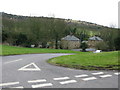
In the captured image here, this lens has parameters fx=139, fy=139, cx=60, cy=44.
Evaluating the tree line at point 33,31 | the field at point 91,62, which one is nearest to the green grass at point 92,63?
the field at point 91,62

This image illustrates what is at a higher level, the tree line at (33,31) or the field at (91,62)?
the tree line at (33,31)

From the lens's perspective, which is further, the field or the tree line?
the tree line

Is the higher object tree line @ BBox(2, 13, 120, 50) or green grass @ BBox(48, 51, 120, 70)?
tree line @ BBox(2, 13, 120, 50)

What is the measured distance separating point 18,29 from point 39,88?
1400 inches

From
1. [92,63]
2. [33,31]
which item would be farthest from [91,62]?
[33,31]

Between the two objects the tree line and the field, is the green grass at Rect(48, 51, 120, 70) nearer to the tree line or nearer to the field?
→ the field

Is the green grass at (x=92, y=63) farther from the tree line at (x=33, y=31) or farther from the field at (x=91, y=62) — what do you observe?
the tree line at (x=33, y=31)

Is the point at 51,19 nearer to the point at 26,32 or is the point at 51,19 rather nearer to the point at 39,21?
the point at 39,21

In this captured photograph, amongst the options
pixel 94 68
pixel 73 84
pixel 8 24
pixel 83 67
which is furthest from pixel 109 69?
pixel 8 24

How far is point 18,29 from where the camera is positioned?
38281mm

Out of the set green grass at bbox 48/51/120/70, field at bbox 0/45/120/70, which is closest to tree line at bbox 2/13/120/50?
field at bbox 0/45/120/70

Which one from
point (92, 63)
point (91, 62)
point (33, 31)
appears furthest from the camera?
point (33, 31)

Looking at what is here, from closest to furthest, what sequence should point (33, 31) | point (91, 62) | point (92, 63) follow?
point (92, 63)
point (91, 62)
point (33, 31)

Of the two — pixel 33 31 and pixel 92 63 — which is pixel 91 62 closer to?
pixel 92 63
